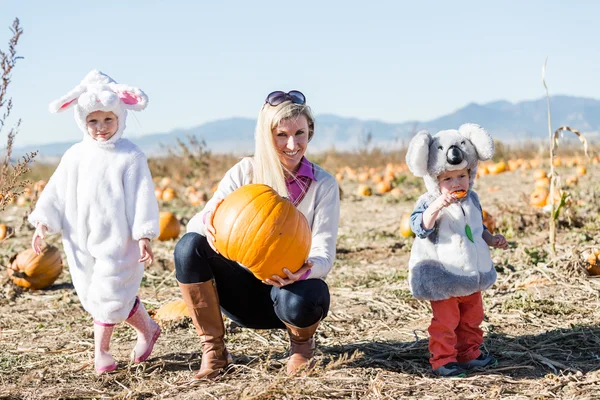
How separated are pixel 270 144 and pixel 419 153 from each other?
2.39ft

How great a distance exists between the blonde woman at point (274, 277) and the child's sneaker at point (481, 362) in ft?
2.57

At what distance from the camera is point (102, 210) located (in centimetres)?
350

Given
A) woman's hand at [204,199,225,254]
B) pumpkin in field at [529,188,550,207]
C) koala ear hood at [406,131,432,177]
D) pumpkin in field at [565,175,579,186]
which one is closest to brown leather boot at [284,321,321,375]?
woman's hand at [204,199,225,254]

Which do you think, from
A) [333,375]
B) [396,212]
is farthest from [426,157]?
[396,212]

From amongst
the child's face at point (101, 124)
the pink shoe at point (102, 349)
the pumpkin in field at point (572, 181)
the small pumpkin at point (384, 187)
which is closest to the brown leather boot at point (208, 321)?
the pink shoe at point (102, 349)

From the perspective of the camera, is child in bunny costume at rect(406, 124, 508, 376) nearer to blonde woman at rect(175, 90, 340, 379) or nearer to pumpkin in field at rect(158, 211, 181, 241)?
blonde woman at rect(175, 90, 340, 379)

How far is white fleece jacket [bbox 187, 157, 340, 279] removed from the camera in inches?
137

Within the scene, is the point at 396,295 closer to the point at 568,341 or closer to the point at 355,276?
the point at 355,276

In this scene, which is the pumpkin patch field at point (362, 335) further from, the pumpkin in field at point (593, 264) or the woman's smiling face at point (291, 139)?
the woman's smiling face at point (291, 139)

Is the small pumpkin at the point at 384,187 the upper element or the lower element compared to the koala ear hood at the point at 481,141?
lower

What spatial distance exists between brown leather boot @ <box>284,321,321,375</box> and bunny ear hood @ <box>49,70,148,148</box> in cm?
133

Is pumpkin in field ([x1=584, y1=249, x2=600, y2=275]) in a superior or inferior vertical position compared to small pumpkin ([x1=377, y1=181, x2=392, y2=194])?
inferior

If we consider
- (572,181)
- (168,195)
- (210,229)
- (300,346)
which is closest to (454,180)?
(300,346)

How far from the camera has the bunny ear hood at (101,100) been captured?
3.54 meters
